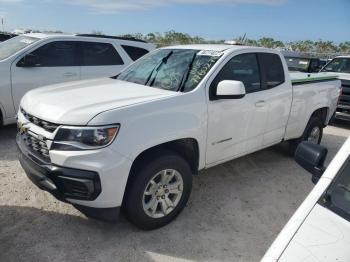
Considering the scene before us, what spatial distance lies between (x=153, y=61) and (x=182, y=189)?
70.3 inches

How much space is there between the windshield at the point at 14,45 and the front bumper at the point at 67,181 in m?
3.67

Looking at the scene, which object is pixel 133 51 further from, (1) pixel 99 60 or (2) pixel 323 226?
(2) pixel 323 226

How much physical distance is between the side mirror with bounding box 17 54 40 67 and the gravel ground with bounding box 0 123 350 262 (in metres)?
1.87

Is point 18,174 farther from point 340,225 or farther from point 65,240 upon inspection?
point 340,225

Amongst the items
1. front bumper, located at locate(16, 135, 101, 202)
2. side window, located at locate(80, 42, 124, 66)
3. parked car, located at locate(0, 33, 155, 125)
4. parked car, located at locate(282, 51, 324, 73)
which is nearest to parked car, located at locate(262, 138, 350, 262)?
front bumper, located at locate(16, 135, 101, 202)

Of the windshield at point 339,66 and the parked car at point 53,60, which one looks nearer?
the parked car at point 53,60

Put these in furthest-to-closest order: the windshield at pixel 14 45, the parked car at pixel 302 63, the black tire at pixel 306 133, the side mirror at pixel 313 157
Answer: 1. the parked car at pixel 302 63
2. the windshield at pixel 14 45
3. the black tire at pixel 306 133
4. the side mirror at pixel 313 157

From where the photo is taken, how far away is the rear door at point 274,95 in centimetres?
457

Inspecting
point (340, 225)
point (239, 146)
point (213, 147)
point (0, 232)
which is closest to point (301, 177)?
point (239, 146)

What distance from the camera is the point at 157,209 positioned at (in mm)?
3438

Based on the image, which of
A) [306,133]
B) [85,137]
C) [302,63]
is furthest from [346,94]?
[85,137]

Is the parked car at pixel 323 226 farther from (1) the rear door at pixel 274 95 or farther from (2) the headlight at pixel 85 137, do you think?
(1) the rear door at pixel 274 95

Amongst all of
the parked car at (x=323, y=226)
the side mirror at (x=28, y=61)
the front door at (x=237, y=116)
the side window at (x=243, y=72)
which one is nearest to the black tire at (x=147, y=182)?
the front door at (x=237, y=116)

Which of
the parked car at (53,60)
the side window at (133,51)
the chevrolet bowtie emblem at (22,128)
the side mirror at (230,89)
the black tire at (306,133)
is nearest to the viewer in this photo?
the chevrolet bowtie emblem at (22,128)
